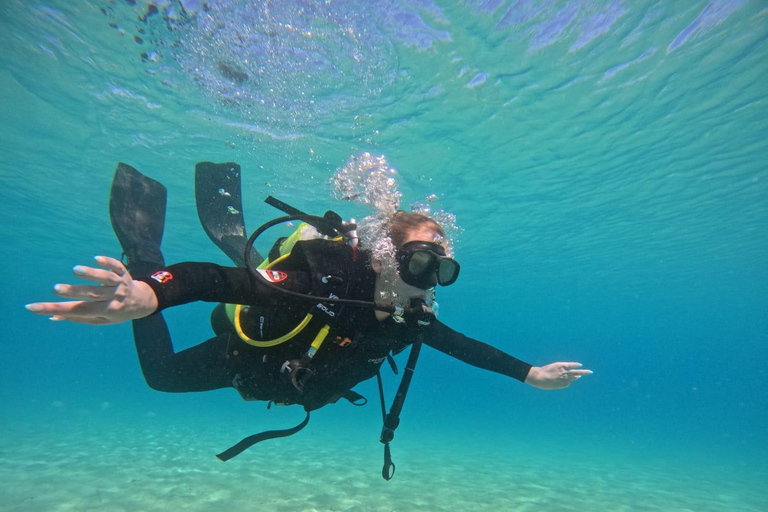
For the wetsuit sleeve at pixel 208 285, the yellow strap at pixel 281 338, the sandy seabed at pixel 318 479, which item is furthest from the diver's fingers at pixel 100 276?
the sandy seabed at pixel 318 479

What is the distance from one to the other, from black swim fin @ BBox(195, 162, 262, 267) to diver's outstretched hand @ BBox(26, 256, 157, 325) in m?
5.28

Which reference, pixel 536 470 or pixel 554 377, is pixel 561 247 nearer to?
pixel 536 470

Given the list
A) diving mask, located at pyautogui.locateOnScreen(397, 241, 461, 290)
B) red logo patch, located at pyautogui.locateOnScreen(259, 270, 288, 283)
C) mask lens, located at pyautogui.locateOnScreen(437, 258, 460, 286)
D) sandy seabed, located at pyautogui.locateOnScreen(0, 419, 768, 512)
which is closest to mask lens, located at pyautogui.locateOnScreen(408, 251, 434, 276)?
diving mask, located at pyautogui.locateOnScreen(397, 241, 461, 290)

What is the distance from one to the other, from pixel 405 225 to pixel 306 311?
57.2 inches

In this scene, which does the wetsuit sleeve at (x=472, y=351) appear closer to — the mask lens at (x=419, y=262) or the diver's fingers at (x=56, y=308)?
the mask lens at (x=419, y=262)

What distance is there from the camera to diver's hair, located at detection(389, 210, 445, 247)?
4.14 m

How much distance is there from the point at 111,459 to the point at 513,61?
1689 centimetres

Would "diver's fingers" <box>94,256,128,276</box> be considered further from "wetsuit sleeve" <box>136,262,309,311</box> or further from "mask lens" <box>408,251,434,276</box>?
"mask lens" <box>408,251,434,276</box>

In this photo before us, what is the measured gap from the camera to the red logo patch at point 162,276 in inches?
99.9

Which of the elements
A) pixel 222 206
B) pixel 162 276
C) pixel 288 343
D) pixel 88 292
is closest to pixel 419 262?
pixel 288 343

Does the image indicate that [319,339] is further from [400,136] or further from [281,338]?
[400,136]

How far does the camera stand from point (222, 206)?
8266 mm

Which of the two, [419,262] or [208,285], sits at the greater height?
[419,262]

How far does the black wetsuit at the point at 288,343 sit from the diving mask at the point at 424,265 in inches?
14.0
